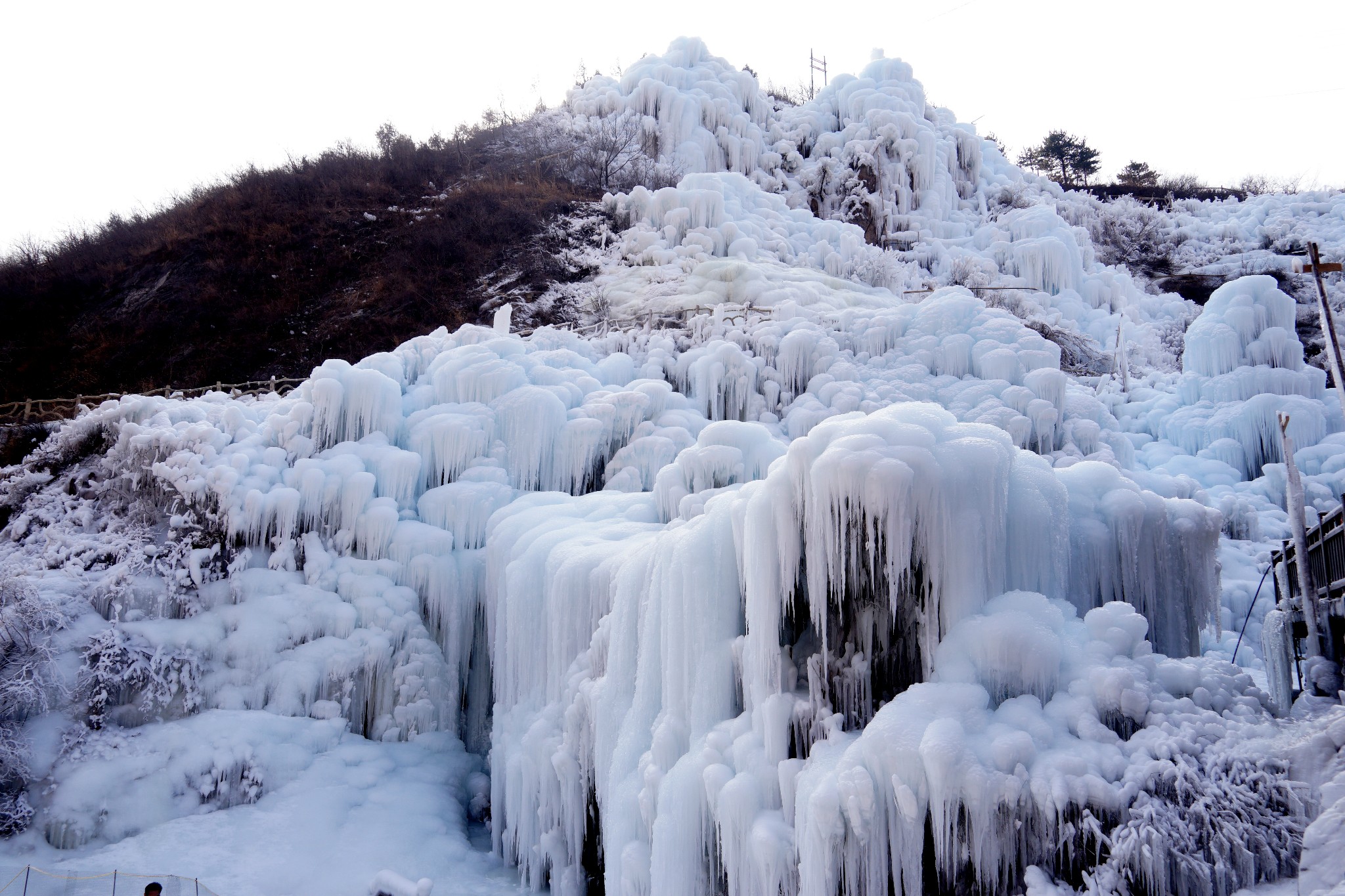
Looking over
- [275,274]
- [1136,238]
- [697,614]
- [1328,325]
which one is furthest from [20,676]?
[1136,238]

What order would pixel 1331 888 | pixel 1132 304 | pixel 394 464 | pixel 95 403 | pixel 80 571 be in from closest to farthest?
pixel 1331 888 < pixel 80 571 < pixel 394 464 < pixel 95 403 < pixel 1132 304

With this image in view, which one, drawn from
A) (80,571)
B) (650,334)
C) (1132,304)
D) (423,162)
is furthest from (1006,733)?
(423,162)

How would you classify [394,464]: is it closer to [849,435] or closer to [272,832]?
[272,832]

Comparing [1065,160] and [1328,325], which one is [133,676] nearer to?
[1328,325]

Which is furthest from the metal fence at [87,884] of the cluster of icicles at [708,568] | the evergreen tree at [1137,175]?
the evergreen tree at [1137,175]

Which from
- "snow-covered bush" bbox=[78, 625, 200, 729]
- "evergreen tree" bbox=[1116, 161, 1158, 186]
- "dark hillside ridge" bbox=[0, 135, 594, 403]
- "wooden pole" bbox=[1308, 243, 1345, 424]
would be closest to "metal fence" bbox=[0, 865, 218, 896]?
"snow-covered bush" bbox=[78, 625, 200, 729]

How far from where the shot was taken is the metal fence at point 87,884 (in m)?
7.41

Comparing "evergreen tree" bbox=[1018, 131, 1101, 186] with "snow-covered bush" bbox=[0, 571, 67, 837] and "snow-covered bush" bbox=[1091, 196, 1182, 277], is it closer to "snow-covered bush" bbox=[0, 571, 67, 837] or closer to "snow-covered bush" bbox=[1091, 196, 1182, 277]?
"snow-covered bush" bbox=[1091, 196, 1182, 277]

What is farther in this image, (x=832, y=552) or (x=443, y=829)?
(x=443, y=829)

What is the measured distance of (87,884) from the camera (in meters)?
7.46

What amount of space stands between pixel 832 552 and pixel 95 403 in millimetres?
18302

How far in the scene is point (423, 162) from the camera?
99.1ft

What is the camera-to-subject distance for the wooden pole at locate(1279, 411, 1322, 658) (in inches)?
266

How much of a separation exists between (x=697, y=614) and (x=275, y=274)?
21.6m
